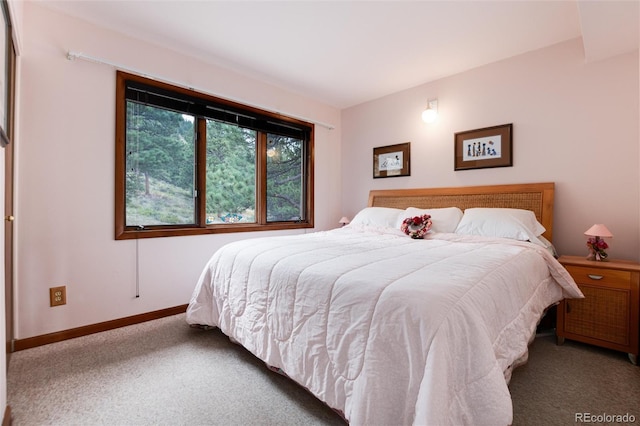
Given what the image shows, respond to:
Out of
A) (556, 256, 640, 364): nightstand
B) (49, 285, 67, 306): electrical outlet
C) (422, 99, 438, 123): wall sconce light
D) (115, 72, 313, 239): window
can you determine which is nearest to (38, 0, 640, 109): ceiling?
(422, 99, 438, 123): wall sconce light

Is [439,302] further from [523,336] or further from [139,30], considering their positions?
[139,30]

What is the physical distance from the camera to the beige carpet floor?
141 cm

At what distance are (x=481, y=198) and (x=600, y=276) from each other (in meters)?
1.14

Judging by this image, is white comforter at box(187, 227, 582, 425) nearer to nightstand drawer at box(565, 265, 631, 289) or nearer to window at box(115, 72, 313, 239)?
nightstand drawer at box(565, 265, 631, 289)

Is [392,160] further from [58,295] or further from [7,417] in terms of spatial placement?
[7,417]

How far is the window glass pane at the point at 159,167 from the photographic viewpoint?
256cm

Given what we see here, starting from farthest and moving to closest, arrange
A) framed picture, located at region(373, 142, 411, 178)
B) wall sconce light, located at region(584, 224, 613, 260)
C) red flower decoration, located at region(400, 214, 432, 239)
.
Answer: framed picture, located at region(373, 142, 411, 178)
red flower decoration, located at region(400, 214, 432, 239)
wall sconce light, located at region(584, 224, 613, 260)

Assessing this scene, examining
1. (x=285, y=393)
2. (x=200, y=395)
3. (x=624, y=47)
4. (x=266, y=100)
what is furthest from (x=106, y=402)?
(x=624, y=47)

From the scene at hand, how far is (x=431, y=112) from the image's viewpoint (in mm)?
3297

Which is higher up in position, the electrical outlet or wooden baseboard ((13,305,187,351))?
the electrical outlet

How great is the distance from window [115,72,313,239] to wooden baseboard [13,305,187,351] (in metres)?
0.69

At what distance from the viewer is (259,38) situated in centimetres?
255

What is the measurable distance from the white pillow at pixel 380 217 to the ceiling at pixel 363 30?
58.9 inches

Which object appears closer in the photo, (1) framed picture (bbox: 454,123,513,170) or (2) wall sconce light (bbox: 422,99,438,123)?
(1) framed picture (bbox: 454,123,513,170)
